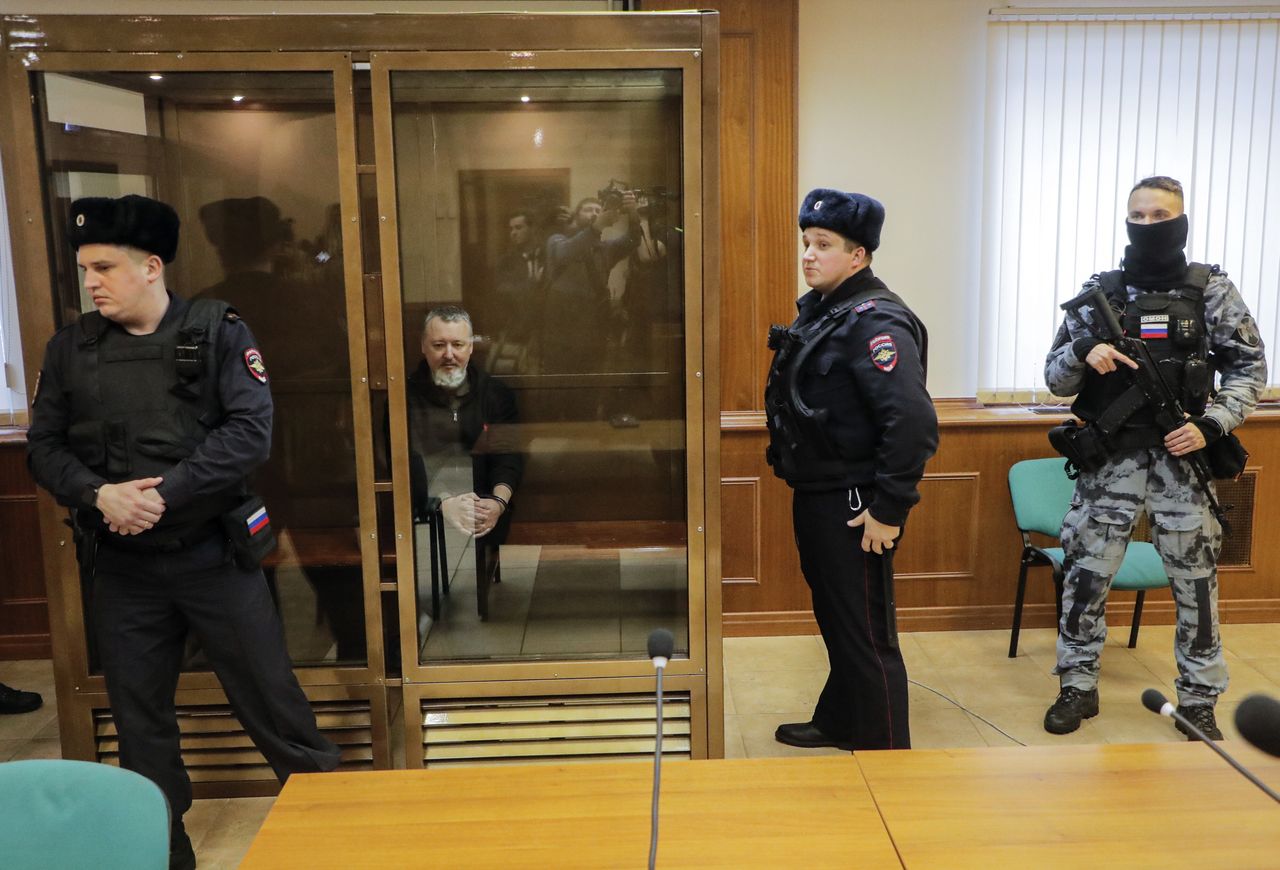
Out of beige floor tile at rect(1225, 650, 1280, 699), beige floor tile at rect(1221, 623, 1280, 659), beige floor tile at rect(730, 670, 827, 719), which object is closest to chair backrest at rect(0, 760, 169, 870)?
beige floor tile at rect(730, 670, 827, 719)

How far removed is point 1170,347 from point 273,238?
2.60m

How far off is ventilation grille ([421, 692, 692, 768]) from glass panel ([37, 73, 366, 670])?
1.06 feet

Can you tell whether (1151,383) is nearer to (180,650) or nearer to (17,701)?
(180,650)

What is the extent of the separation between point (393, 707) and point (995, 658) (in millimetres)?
2170

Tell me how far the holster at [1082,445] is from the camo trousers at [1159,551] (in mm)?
49

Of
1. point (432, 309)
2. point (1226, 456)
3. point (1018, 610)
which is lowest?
point (1018, 610)

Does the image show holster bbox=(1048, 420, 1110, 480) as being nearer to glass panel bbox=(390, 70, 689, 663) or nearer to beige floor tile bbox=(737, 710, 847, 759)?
beige floor tile bbox=(737, 710, 847, 759)

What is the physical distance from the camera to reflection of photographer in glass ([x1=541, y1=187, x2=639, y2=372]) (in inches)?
111

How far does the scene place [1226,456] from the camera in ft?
10.4

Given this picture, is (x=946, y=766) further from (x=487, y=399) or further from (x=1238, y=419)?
(x=1238, y=419)

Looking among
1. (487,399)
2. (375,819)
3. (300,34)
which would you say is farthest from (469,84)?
(375,819)

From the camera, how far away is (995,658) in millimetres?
3906

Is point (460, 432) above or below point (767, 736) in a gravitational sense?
above

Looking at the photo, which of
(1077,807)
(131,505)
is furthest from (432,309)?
(1077,807)
